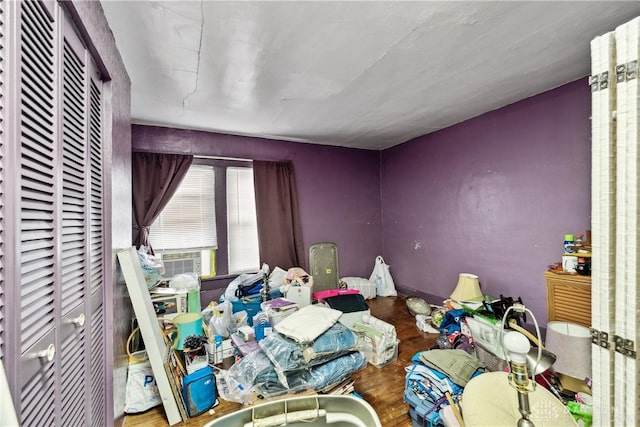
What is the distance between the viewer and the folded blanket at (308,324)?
71.3 inches

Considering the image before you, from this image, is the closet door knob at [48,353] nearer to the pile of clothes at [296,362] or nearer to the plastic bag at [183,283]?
the pile of clothes at [296,362]

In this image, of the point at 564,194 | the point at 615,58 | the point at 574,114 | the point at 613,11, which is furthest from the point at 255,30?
the point at 564,194

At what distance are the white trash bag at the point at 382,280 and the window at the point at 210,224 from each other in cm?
197

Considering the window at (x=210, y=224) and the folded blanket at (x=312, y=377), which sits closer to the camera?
the folded blanket at (x=312, y=377)

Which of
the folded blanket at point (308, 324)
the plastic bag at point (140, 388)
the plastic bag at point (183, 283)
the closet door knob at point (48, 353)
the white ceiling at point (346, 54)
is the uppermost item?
the white ceiling at point (346, 54)

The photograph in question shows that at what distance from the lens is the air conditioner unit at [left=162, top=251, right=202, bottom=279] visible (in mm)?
3387

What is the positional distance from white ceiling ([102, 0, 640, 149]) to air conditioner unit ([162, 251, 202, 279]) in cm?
166

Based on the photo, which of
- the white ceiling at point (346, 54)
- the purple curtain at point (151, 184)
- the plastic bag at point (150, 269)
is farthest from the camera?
the purple curtain at point (151, 184)

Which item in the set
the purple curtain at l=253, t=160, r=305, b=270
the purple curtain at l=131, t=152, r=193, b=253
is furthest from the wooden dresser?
the purple curtain at l=131, t=152, r=193, b=253

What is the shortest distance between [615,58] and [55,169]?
225 cm

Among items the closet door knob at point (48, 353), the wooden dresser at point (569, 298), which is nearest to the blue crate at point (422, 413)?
the wooden dresser at point (569, 298)

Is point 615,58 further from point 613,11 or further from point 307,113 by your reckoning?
point 307,113

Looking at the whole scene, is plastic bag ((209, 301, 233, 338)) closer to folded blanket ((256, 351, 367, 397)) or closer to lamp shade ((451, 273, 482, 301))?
folded blanket ((256, 351, 367, 397))

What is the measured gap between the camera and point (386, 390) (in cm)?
208
